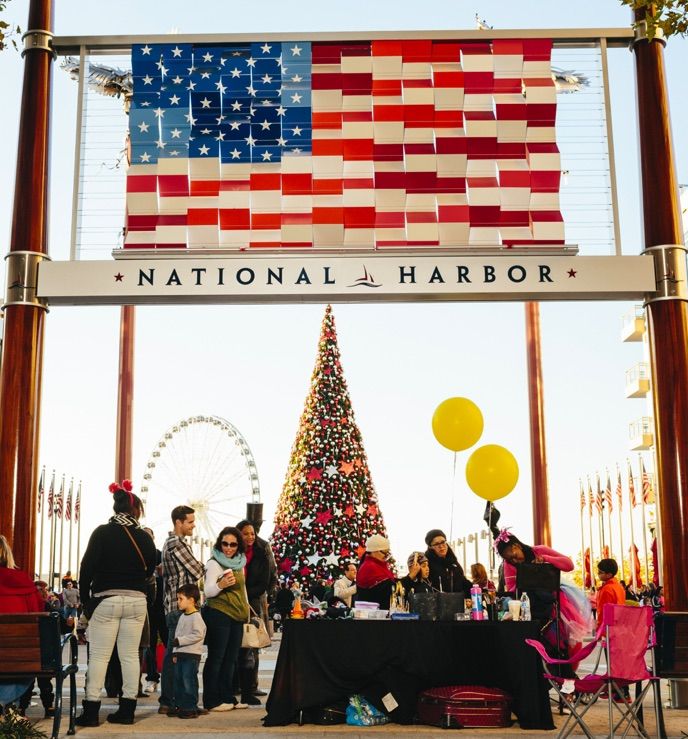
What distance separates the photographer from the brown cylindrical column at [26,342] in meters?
10.3

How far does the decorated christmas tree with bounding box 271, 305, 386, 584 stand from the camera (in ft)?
84.2

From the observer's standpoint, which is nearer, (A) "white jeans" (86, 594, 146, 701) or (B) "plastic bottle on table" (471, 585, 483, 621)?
(A) "white jeans" (86, 594, 146, 701)

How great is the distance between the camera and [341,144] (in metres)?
11.2

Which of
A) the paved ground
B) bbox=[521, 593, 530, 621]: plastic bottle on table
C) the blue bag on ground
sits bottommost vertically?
the paved ground

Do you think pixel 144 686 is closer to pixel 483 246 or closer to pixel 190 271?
pixel 190 271

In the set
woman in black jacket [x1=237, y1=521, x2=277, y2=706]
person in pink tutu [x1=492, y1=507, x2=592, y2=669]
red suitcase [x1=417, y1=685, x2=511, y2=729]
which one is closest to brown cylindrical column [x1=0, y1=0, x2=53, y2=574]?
woman in black jacket [x1=237, y1=521, x2=277, y2=706]

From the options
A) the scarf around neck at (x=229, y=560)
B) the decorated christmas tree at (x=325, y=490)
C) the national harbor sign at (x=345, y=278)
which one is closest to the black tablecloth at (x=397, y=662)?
the scarf around neck at (x=229, y=560)

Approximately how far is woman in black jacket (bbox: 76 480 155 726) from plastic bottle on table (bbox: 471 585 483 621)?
282 centimetres

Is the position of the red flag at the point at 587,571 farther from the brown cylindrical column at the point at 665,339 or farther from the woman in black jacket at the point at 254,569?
the brown cylindrical column at the point at 665,339

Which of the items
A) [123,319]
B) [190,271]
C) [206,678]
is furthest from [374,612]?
[123,319]

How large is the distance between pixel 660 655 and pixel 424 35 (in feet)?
22.0

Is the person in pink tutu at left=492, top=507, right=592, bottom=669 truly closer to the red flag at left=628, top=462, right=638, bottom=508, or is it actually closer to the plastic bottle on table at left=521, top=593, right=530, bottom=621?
the plastic bottle on table at left=521, top=593, right=530, bottom=621

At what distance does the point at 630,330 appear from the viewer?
58.6 metres

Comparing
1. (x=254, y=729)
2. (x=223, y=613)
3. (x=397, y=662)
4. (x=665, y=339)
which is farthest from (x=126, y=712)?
(x=665, y=339)
